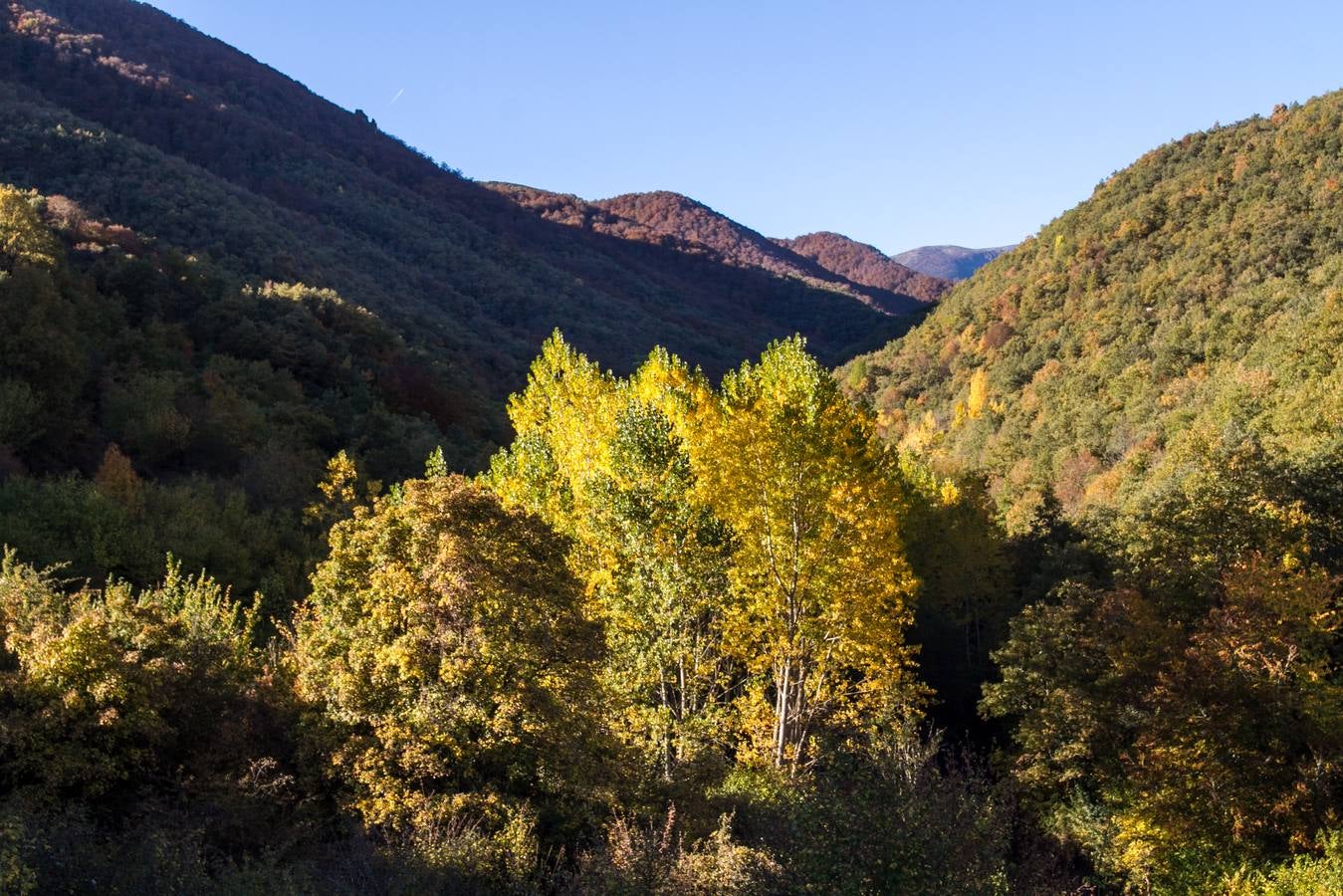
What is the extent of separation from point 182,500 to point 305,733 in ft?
58.0

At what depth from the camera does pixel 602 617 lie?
50.1 feet

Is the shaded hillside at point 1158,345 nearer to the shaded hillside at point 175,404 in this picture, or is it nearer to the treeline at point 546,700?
the treeline at point 546,700

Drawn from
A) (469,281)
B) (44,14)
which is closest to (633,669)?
(469,281)

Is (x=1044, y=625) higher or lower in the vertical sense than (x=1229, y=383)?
lower

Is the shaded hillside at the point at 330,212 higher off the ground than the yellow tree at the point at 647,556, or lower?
higher

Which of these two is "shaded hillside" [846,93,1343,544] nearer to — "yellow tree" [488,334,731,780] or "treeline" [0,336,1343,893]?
"treeline" [0,336,1343,893]

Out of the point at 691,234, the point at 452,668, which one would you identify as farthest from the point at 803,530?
the point at 691,234

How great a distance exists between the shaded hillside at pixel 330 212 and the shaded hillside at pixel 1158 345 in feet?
82.8

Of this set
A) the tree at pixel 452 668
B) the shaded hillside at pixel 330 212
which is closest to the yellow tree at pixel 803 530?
the tree at pixel 452 668

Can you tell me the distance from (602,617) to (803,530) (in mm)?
3989

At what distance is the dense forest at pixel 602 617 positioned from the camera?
10625mm

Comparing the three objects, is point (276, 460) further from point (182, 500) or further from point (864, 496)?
point (864, 496)

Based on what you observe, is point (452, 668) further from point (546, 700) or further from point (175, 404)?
point (175, 404)

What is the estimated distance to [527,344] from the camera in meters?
70.9
